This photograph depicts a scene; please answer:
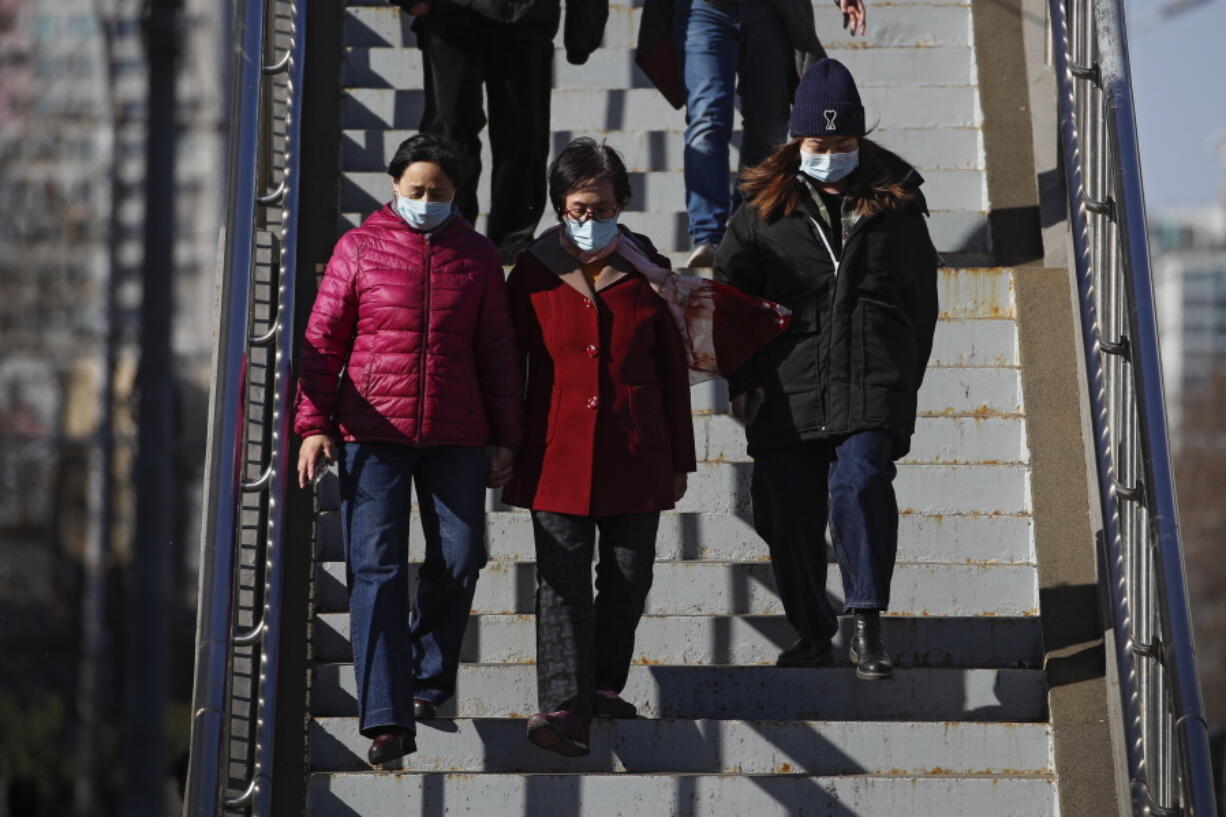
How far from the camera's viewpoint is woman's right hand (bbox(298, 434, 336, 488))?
472 centimetres

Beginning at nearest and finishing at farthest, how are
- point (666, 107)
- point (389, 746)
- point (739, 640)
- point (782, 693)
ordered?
point (389, 746) < point (782, 693) < point (739, 640) < point (666, 107)

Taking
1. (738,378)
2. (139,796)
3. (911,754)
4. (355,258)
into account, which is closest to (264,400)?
(355,258)

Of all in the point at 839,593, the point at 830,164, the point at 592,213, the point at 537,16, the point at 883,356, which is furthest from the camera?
the point at 537,16

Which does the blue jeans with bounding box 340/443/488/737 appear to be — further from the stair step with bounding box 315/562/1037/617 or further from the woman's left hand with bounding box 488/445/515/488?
the stair step with bounding box 315/562/1037/617

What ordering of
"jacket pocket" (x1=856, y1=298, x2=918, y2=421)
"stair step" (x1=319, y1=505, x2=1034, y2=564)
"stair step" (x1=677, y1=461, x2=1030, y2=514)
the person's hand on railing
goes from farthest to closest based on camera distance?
the person's hand on railing, "stair step" (x1=677, y1=461, x2=1030, y2=514), "stair step" (x1=319, y1=505, x2=1034, y2=564), "jacket pocket" (x1=856, y1=298, x2=918, y2=421)

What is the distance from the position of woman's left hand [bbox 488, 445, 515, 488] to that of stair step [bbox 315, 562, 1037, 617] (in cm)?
87

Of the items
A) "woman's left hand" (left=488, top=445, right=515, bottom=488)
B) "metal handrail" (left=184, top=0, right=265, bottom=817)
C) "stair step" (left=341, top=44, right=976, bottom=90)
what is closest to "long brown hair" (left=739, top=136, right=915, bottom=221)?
"woman's left hand" (left=488, top=445, right=515, bottom=488)

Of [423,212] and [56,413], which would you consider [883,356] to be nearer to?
[423,212]

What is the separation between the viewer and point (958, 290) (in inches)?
255

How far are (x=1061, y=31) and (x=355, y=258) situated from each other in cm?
251

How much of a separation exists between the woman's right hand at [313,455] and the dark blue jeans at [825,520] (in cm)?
127

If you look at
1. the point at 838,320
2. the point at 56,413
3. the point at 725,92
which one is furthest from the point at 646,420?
the point at 56,413

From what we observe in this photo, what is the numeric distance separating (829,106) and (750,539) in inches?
58.1

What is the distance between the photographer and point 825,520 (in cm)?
528
